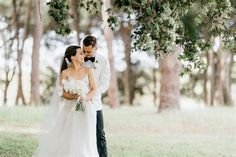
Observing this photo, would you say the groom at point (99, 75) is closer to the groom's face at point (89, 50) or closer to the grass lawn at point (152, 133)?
the groom's face at point (89, 50)

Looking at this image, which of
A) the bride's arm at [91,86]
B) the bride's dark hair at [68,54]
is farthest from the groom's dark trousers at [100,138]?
the bride's dark hair at [68,54]

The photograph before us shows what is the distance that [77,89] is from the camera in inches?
335

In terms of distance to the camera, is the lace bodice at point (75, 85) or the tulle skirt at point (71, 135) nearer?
the lace bodice at point (75, 85)

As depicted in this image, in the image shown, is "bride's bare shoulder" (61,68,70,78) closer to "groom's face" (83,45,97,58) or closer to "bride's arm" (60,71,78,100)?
"bride's arm" (60,71,78,100)

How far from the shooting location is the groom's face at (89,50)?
858cm

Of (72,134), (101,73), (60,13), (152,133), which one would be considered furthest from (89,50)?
(152,133)

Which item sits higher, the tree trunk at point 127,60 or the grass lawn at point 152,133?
the tree trunk at point 127,60

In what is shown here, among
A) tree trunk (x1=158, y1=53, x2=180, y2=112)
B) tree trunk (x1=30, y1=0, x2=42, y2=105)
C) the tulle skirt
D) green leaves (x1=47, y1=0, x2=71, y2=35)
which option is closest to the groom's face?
the tulle skirt

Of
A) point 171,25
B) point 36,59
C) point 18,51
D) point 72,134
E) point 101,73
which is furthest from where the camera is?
point 18,51

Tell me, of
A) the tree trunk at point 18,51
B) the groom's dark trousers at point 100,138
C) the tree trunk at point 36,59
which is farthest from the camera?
the tree trunk at point 18,51

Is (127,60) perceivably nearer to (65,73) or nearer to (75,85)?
(65,73)

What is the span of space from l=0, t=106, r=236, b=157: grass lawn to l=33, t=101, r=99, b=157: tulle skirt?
203 centimetres

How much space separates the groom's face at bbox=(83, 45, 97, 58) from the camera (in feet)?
28.1

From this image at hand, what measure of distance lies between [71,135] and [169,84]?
46.2 feet
